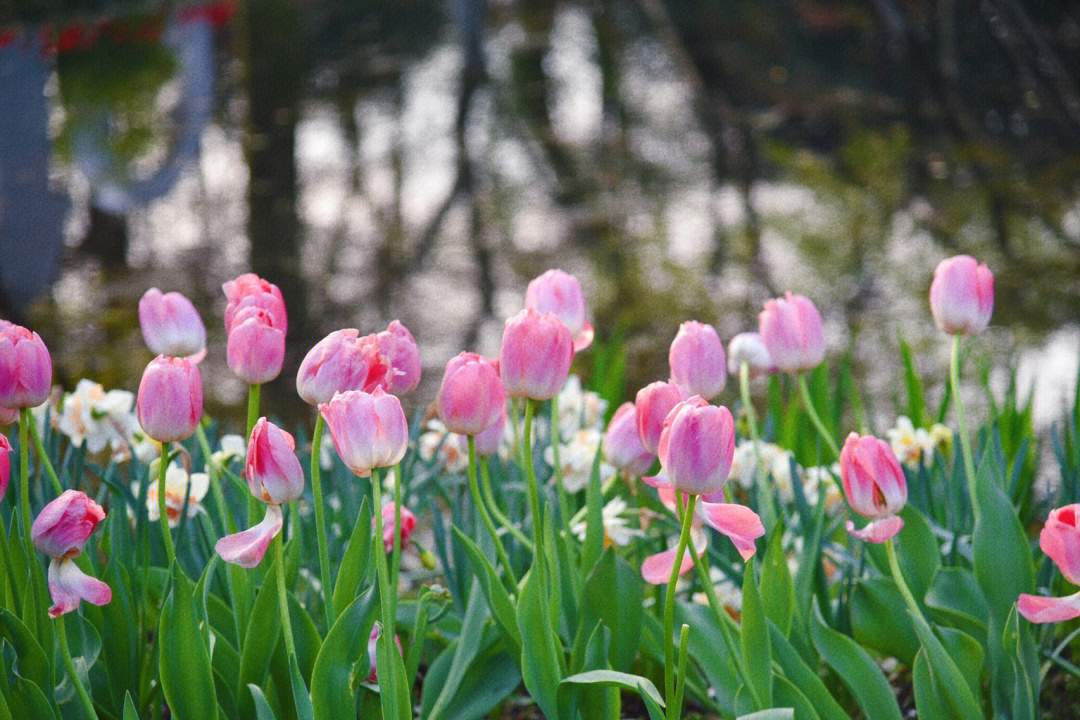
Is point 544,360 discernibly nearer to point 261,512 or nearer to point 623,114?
point 261,512

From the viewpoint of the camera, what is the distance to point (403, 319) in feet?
8.96

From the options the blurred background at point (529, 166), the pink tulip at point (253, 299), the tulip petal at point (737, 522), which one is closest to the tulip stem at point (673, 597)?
the tulip petal at point (737, 522)

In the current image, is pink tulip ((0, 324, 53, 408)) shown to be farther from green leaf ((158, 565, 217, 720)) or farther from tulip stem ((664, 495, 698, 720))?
tulip stem ((664, 495, 698, 720))

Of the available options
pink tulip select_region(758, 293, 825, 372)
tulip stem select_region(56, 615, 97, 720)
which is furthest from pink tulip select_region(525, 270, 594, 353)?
tulip stem select_region(56, 615, 97, 720)

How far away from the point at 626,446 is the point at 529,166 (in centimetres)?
213

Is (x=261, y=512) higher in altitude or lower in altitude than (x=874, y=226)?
lower

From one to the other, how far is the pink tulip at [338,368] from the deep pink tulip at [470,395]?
47mm

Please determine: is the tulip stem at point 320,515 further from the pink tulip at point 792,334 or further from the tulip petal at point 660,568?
the pink tulip at point 792,334

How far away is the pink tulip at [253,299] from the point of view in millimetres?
679

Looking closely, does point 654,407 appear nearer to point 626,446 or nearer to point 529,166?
point 626,446

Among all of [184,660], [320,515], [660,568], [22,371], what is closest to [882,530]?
[660,568]

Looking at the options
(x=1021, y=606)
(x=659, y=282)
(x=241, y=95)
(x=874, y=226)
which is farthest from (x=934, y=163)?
(x=1021, y=606)

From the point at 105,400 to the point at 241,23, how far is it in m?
2.12

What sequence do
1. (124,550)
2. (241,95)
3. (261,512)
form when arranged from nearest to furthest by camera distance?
1. (261,512)
2. (124,550)
3. (241,95)
